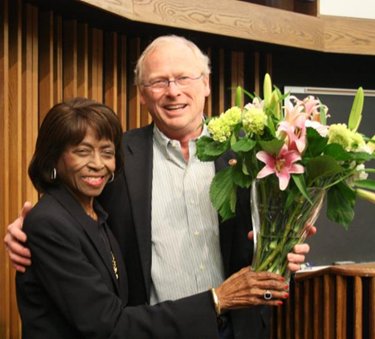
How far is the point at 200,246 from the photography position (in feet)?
6.43

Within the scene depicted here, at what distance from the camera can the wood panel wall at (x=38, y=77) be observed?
9.48 feet

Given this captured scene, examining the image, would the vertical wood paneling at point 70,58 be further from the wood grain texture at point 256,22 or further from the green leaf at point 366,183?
the green leaf at point 366,183

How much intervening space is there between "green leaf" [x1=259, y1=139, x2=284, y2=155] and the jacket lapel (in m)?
0.61

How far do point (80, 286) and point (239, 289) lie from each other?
0.41 meters

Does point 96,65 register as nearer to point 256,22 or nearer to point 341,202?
point 256,22

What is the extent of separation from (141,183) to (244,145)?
620mm

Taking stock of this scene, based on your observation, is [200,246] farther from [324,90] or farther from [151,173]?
[324,90]

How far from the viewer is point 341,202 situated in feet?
5.29

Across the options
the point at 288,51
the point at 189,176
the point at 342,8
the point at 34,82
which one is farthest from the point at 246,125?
the point at 342,8

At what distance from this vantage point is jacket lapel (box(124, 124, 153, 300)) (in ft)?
6.34

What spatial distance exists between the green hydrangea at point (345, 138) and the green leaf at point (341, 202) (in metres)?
0.13

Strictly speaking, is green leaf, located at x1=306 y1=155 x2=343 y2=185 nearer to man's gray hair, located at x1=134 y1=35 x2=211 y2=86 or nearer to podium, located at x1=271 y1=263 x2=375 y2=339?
man's gray hair, located at x1=134 y1=35 x2=211 y2=86

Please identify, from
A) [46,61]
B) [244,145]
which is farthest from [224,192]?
[46,61]

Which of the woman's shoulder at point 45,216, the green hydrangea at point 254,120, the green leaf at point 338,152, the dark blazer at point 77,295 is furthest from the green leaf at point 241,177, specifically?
the woman's shoulder at point 45,216
